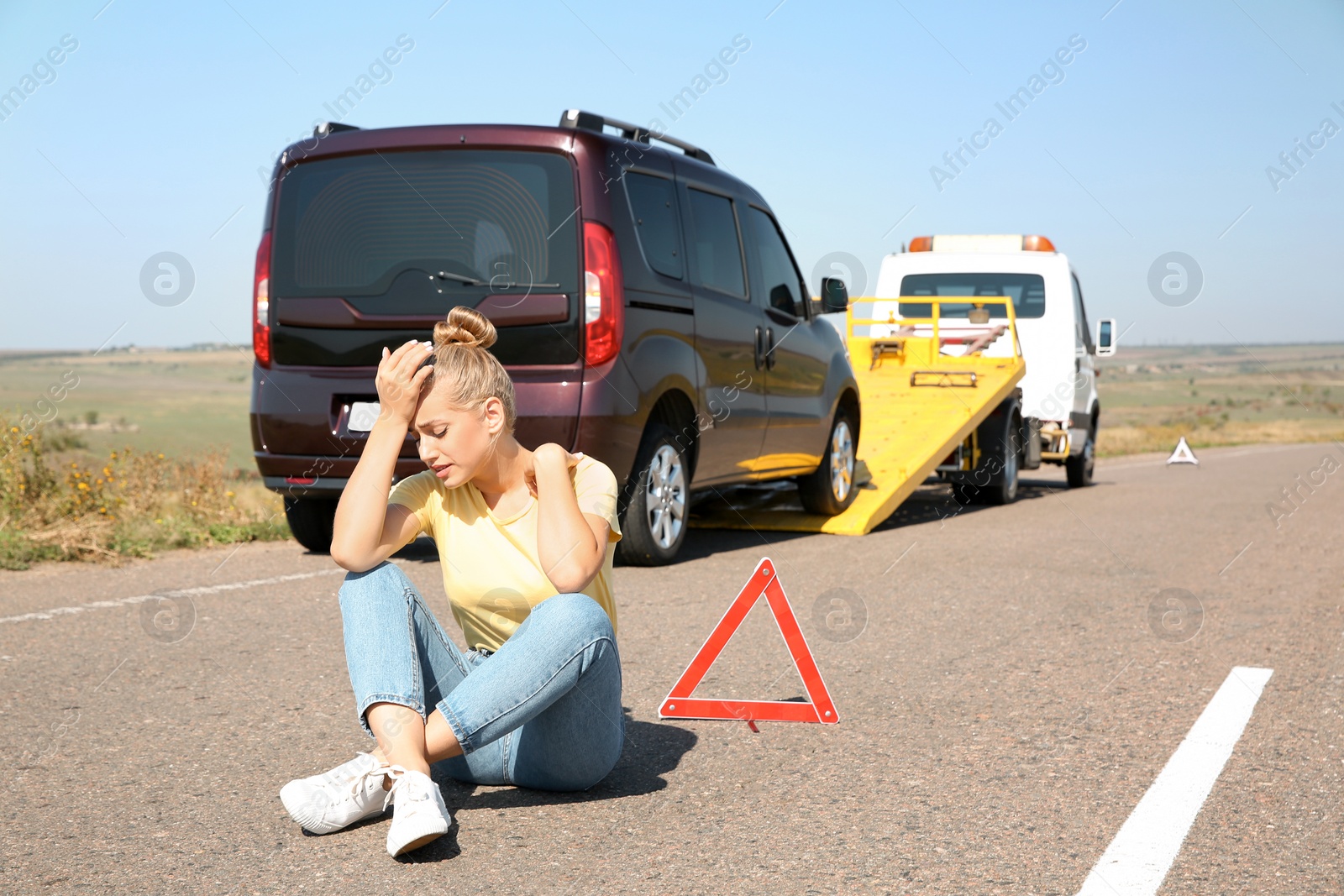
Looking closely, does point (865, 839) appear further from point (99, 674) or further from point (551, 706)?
point (99, 674)

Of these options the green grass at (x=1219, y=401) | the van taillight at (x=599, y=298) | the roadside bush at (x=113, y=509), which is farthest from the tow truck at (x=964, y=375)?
the roadside bush at (x=113, y=509)

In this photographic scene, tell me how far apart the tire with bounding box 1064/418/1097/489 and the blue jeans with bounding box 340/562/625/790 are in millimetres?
13168

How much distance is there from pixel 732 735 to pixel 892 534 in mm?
6064

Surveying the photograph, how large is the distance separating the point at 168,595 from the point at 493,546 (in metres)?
4.17

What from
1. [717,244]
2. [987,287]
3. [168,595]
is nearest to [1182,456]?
[987,287]

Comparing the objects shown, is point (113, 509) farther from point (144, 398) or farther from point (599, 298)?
point (144, 398)

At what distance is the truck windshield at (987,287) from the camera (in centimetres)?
1496

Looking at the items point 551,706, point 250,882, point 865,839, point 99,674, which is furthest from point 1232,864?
point 99,674

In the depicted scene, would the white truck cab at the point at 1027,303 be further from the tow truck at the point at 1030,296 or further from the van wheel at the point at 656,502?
the van wheel at the point at 656,502

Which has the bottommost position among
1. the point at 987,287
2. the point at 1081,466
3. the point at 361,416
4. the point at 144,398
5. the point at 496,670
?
the point at 144,398

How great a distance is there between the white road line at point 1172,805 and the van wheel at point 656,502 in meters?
3.61

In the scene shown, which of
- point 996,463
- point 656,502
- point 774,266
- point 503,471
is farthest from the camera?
point 996,463

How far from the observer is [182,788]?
381cm

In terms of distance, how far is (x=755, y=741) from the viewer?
14.5ft
